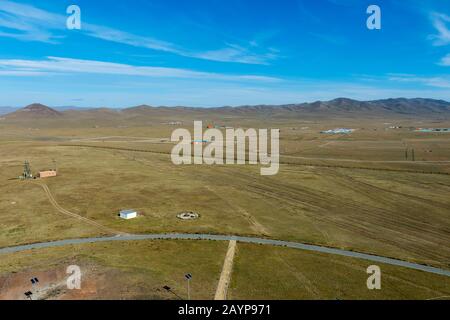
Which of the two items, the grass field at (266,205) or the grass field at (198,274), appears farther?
the grass field at (266,205)

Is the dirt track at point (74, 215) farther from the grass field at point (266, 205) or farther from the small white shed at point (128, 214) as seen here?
the small white shed at point (128, 214)

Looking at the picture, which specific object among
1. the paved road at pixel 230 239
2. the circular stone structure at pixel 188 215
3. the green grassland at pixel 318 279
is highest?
the circular stone structure at pixel 188 215

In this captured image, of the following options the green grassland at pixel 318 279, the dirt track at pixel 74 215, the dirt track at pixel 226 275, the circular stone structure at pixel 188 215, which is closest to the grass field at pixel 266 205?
the green grassland at pixel 318 279

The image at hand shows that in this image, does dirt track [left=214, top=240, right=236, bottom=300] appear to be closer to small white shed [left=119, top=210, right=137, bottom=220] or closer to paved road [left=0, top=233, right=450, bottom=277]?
paved road [left=0, top=233, right=450, bottom=277]

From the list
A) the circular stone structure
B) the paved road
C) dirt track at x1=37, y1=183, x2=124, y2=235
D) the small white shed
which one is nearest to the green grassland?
the paved road
